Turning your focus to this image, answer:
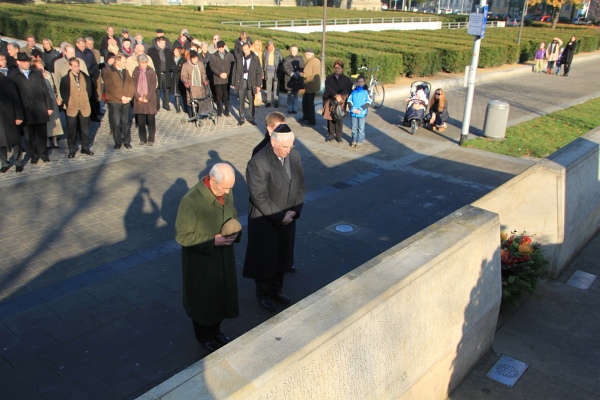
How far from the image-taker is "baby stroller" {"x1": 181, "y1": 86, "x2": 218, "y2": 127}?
1251cm

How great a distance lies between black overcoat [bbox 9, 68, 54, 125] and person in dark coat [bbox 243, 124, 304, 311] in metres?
5.54

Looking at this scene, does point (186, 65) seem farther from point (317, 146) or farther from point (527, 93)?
point (527, 93)

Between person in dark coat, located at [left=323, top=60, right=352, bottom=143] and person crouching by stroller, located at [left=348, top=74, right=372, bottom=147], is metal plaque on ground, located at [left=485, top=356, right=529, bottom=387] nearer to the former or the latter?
person crouching by stroller, located at [left=348, top=74, right=372, bottom=147]

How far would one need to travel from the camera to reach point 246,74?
42.5ft

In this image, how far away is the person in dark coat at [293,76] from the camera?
1352cm

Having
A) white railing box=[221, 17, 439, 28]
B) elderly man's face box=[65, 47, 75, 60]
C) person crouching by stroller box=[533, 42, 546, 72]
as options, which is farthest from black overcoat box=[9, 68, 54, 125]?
white railing box=[221, 17, 439, 28]

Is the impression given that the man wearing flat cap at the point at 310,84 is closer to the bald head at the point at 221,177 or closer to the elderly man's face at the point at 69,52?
the elderly man's face at the point at 69,52

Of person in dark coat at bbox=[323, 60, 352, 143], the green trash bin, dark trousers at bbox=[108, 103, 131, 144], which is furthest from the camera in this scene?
the green trash bin

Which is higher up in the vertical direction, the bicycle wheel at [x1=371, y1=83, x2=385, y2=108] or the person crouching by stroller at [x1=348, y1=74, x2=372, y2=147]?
the person crouching by stroller at [x1=348, y1=74, x2=372, y2=147]

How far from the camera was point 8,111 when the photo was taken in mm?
8547

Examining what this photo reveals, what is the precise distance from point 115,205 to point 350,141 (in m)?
Answer: 5.69

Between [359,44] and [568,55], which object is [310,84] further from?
[568,55]

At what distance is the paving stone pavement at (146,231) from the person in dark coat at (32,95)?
2.82 ft

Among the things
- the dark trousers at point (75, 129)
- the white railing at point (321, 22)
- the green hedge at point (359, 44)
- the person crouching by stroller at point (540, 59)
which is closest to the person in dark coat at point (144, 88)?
the dark trousers at point (75, 129)
